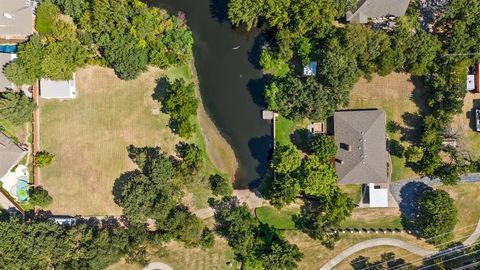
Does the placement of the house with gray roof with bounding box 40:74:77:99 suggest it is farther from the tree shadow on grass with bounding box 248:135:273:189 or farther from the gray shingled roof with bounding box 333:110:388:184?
the gray shingled roof with bounding box 333:110:388:184

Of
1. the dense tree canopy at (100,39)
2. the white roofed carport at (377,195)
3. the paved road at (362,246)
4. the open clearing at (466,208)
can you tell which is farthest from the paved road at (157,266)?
the open clearing at (466,208)

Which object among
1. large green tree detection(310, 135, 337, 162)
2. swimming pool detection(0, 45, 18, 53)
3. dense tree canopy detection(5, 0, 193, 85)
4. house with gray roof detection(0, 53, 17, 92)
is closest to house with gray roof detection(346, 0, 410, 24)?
large green tree detection(310, 135, 337, 162)

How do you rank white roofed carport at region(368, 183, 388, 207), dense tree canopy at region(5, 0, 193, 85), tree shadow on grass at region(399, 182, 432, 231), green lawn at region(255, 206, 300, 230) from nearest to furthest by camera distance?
dense tree canopy at region(5, 0, 193, 85) < white roofed carport at region(368, 183, 388, 207) < tree shadow on grass at region(399, 182, 432, 231) < green lawn at region(255, 206, 300, 230)

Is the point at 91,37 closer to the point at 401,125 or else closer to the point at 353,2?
the point at 353,2

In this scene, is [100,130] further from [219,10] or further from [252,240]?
[252,240]

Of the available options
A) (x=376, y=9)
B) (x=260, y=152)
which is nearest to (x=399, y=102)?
(x=376, y=9)

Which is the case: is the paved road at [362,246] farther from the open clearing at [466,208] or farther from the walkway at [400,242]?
the open clearing at [466,208]
